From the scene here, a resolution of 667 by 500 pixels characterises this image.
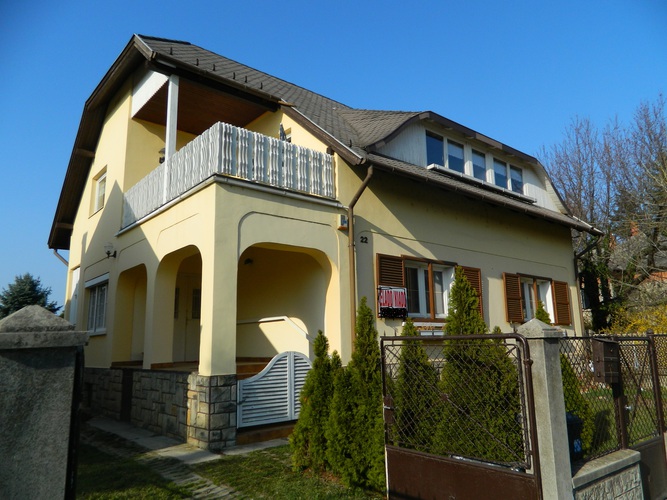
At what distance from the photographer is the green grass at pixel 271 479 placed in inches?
198

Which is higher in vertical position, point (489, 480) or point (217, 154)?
point (217, 154)

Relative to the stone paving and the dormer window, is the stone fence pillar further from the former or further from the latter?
the dormer window

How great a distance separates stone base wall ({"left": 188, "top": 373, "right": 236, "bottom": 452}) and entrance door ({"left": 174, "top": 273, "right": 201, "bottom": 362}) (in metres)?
4.88

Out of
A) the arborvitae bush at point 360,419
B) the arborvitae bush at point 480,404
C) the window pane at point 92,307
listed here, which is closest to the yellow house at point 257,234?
the window pane at point 92,307

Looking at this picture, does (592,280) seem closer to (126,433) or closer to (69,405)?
(126,433)

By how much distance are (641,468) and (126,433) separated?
307 inches

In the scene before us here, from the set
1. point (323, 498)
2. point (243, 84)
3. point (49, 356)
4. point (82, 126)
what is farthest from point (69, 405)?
point (82, 126)

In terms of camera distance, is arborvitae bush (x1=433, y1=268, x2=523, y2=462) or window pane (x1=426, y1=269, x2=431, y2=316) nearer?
arborvitae bush (x1=433, y1=268, x2=523, y2=462)

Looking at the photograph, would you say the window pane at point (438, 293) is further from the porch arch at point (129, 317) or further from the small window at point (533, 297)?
the porch arch at point (129, 317)

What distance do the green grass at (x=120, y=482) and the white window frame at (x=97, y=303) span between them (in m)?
6.28

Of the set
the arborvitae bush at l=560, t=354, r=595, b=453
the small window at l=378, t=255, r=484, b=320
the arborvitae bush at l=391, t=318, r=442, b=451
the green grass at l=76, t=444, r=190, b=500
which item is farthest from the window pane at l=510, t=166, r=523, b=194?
the green grass at l=76, t=444, r=190, b=500

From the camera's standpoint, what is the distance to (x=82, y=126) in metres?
14.6

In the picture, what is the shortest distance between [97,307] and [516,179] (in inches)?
504

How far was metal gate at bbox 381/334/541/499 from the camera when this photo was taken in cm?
400
